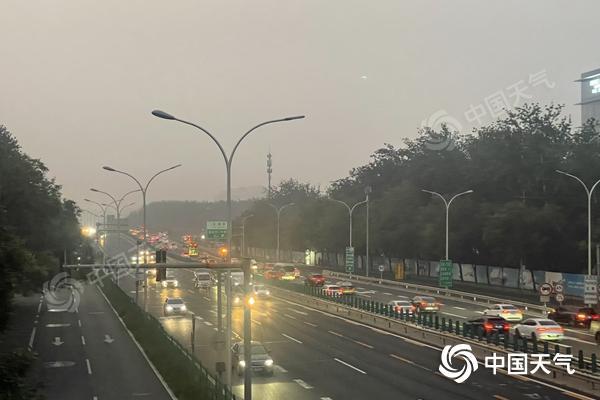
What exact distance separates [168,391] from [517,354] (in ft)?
46.9

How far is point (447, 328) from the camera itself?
38.2 metres

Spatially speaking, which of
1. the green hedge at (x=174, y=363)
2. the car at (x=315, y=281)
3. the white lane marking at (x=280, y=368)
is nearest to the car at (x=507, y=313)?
the white lane marking at (x=280, y=368)

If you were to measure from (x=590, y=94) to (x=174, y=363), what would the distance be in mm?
103934

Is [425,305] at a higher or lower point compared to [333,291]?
lower

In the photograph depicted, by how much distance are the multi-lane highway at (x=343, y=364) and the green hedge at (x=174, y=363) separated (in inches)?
71.3

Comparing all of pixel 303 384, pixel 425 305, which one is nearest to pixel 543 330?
pixel 303 384

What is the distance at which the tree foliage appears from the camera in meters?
64.7

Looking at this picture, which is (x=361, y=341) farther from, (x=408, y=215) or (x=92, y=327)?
(x=408, y=215)

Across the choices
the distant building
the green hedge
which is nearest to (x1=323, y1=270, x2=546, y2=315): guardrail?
the green hedge

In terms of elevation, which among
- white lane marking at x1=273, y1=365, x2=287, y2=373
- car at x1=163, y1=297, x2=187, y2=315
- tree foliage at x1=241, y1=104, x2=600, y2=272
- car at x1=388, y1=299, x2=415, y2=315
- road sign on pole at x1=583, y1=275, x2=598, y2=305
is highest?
tree foliage at x1=241, y1=104, x2=600, y2=272

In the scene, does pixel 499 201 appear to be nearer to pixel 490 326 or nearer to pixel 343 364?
pixel 490 326

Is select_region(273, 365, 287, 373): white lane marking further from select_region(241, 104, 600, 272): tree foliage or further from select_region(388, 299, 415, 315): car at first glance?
select_region(241, 104, 600, 272): tree foliage

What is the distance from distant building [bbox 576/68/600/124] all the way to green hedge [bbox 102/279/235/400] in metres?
90.8

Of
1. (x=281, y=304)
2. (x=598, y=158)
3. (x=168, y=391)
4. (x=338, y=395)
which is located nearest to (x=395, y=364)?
(x=338, y=395)
